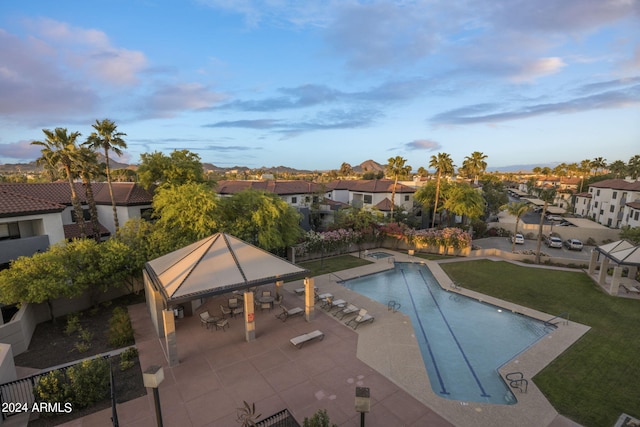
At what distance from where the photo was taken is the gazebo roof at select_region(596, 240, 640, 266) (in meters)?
20.1

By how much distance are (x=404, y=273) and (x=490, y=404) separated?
16.2m

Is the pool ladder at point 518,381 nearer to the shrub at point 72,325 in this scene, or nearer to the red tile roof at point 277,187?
the shrub at point 72,325

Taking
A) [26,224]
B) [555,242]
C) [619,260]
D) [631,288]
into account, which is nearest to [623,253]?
[619,260]

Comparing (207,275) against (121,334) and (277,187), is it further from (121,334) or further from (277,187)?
(277,187)

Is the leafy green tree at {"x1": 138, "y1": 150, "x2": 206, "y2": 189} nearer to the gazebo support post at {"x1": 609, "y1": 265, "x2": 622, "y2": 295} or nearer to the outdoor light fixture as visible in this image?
the outdoor light fixture

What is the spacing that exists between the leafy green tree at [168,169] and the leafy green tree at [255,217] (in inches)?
217

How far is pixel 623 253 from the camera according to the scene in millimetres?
20953

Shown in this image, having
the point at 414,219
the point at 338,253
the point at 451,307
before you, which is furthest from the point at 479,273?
the point at 414,219

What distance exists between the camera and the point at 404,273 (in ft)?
86.8

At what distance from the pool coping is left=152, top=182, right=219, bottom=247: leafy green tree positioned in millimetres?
9466

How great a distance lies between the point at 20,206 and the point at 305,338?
19396mm

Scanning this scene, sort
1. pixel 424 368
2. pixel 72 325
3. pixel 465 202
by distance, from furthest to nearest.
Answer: pixel 465 202, pixel 72 325, pixel 424 368

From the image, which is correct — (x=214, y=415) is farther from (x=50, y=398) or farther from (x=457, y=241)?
(x=457, y=241)

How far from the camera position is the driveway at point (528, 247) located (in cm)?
3462
